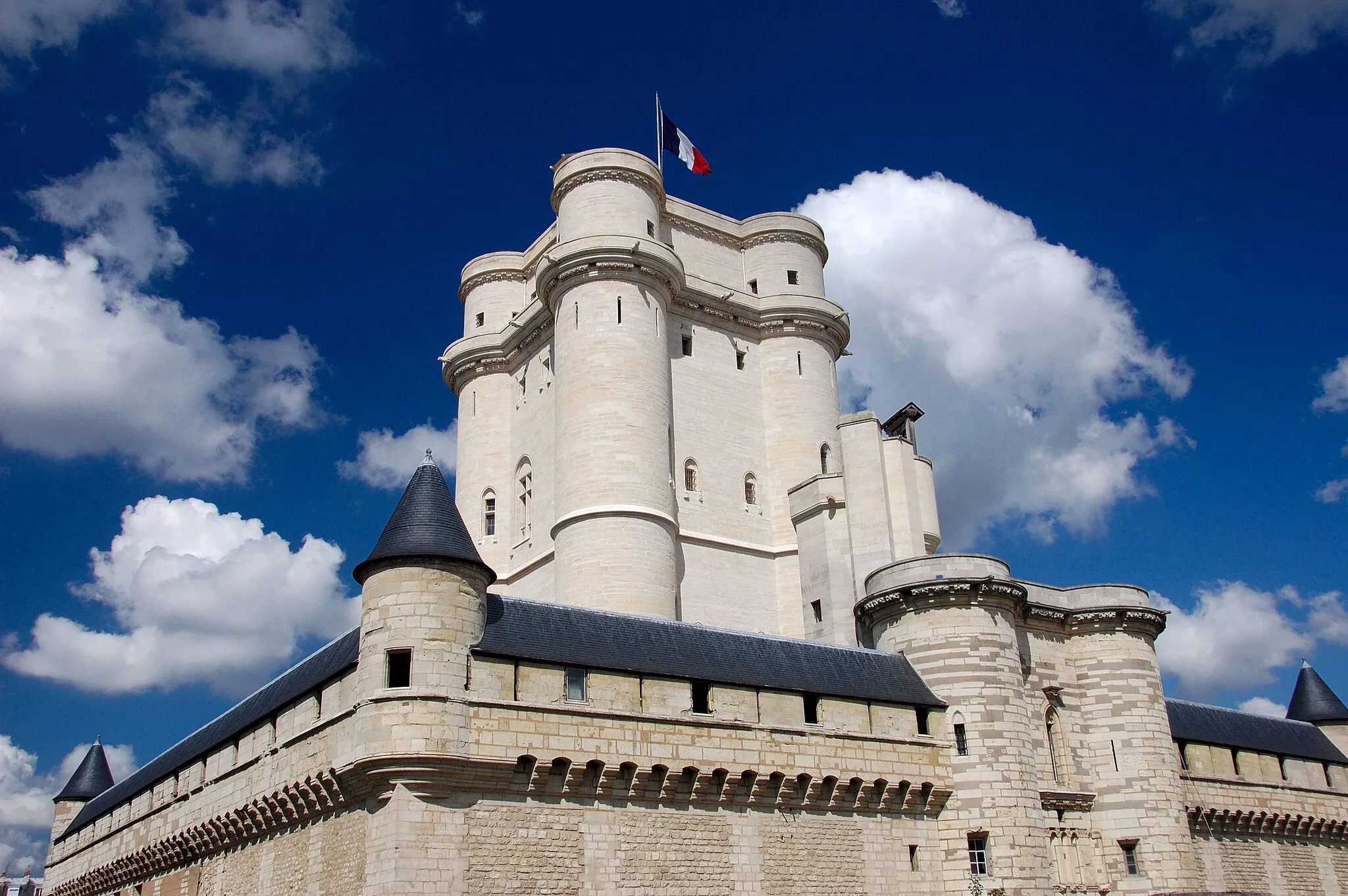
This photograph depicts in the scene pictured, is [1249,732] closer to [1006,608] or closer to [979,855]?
[1006,608]

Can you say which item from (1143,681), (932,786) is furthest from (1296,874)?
(932,786)

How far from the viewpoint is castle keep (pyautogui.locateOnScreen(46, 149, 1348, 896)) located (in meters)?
21.4

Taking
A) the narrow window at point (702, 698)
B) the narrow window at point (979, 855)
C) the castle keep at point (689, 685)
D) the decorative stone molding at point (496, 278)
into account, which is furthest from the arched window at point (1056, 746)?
the decorative stone molding at point (496, 278)

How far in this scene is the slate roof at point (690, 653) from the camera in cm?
2264

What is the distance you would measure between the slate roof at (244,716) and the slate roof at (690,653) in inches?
122

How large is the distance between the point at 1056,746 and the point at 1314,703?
1597cm

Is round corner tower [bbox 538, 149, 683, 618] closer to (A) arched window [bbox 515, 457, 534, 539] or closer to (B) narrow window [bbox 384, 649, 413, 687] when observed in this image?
(A) arched window [bbox 515, 457, 534, 539]

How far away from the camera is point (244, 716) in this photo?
29.0 meters

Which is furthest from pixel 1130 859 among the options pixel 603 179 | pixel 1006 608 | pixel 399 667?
pixel 603 179

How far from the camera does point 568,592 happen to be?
33125 millimetres

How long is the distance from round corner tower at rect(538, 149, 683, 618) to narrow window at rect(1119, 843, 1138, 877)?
1309 centimetres

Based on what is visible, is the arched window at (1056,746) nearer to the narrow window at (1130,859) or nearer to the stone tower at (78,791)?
the narrow window at (1130,859)

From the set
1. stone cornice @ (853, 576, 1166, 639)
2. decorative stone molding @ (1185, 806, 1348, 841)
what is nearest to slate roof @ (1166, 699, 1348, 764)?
decorative stone molding @ (1185, 806, 1348, 841)

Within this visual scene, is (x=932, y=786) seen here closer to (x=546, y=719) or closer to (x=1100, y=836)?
(x=1100, y=836)
